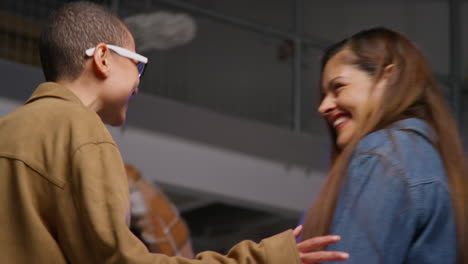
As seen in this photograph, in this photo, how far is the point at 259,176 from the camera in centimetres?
615

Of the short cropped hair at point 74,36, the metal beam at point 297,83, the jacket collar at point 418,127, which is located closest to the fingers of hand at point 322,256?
the jacket collar at point 418,127

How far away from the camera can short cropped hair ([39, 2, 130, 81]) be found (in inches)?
81.2

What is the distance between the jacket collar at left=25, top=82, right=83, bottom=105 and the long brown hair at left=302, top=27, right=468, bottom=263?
61 cm

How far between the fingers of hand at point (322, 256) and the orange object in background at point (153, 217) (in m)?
3.57

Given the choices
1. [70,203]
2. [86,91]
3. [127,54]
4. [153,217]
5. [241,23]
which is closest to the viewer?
[70,203]

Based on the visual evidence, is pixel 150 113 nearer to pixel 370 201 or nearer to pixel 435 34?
pixel 435 34

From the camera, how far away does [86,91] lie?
79.9 inches

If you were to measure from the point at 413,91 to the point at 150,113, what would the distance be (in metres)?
4.05

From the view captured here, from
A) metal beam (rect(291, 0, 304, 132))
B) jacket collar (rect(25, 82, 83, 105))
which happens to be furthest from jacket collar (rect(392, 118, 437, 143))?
metal beam (rect(291, 0, 304, 132))

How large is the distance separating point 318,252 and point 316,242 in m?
0.02

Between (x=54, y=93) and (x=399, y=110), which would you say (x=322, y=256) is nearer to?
(x=399, y=110)

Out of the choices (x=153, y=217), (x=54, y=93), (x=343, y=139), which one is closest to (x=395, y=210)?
(x=343, y=139)

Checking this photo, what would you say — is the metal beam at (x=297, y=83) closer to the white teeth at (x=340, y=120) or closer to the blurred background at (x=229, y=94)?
the blurred background at (x=229, y=94)

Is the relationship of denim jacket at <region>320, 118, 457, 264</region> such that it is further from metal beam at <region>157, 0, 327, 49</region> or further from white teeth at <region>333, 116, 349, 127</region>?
metal beam at <region>157, 0, 327, 49</region>
